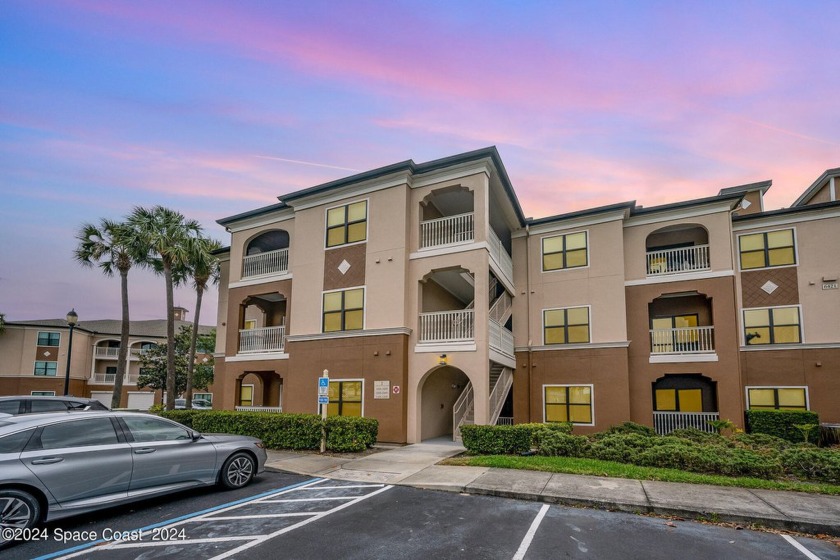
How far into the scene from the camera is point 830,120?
1289 centimetres

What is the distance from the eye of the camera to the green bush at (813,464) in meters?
9.22

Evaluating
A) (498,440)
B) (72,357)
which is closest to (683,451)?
(498,440)

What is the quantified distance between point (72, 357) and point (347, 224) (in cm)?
4232

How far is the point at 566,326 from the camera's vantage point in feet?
63.8

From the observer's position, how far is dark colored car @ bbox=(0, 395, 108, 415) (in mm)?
11492

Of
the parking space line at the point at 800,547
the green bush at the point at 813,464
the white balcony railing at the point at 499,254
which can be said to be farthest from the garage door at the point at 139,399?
the parking space line at the point at 800,547

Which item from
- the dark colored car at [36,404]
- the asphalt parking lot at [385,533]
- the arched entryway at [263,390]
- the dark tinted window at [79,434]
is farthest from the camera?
the arched entryway at [263,390]

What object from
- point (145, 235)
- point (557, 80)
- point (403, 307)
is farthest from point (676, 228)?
point (145, 235)

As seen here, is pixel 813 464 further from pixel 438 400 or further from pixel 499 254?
pixel 438 400

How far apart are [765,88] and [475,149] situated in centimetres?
806

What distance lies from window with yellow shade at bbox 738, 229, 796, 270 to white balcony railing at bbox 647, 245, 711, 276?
2.23m

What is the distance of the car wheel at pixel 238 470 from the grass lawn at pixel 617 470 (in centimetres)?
457

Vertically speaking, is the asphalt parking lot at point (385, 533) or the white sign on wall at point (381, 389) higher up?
the white sign on wall at point (381, 389)

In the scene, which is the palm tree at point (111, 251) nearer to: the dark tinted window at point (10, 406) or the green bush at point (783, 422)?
the dark tinted window at point (10, 406)
